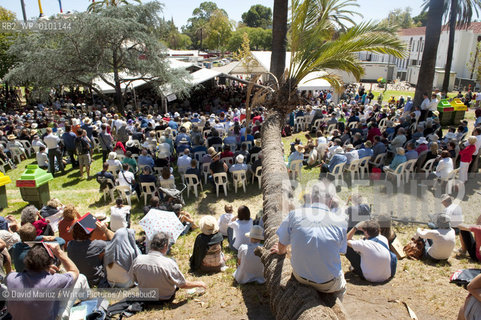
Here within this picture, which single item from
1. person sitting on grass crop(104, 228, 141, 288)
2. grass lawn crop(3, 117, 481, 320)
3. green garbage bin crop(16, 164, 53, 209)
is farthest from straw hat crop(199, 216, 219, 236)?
green garbage bin crop(16, 164, 53, 209)

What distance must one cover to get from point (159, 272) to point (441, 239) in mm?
4433

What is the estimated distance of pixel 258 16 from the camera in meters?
94.7

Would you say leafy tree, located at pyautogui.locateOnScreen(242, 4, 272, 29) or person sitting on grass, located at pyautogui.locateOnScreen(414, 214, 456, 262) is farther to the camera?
leafy tree, located at pyautogui.locateOnScreen(242, 4, 272, 29)

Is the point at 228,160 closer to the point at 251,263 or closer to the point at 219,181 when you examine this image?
the point at 219,181

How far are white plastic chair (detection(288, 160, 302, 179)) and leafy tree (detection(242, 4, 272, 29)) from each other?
3647 inches

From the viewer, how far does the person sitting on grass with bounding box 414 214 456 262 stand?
16.9ft

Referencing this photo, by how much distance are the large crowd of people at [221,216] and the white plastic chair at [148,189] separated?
56 millimetres

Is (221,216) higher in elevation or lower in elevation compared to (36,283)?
lower

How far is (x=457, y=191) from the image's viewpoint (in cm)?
828

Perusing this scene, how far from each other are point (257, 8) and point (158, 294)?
101 m

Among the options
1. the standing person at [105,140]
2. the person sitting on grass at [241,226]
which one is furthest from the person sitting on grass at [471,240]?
the standing person at [105,140]

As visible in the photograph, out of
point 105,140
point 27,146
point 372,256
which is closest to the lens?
point 372,256

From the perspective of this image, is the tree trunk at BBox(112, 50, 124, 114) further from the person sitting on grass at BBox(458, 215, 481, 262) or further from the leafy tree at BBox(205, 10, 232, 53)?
the leafy tree at BBox(205, 10, 232, 53)

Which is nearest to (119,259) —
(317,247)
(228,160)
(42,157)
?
(317,247)
